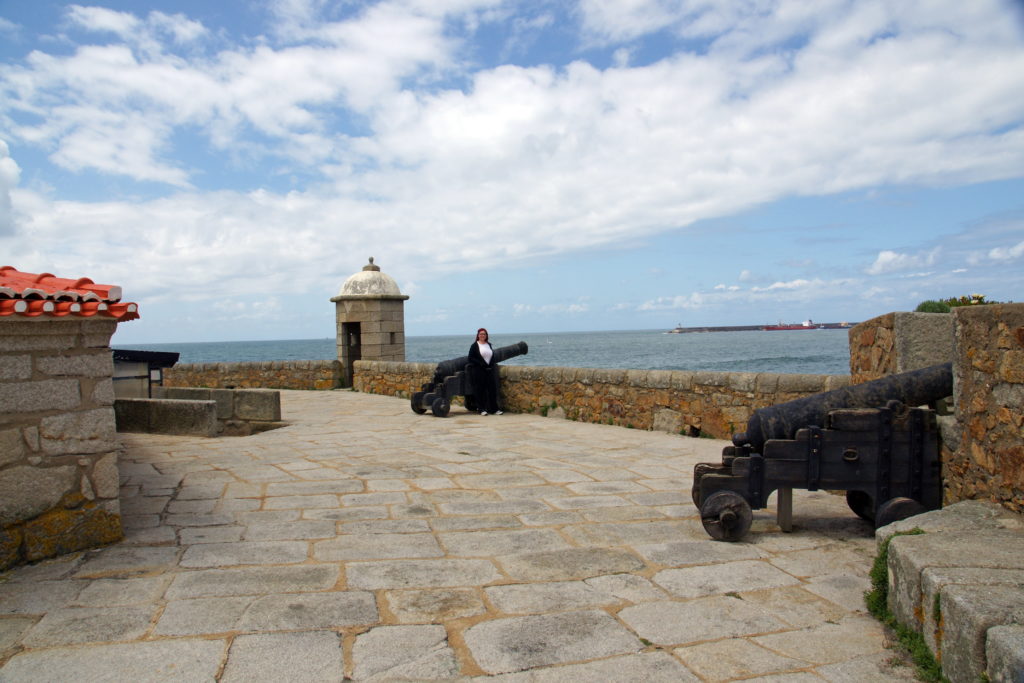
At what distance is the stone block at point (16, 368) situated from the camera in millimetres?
3651

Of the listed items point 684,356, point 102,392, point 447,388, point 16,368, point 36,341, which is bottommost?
point 684,356

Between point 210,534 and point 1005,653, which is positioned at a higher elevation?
point 1005,653

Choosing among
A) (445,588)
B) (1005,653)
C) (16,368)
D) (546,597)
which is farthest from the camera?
(16,368)

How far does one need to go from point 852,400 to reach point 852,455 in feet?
1.05

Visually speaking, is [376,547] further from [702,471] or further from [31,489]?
[702,471]

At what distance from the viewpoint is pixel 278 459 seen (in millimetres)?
6672

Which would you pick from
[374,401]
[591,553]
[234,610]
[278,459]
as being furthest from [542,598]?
[374,401]

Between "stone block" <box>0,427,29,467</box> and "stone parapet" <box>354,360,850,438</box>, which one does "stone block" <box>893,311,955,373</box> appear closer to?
"stone parapet" <box>354,360,850,438</box>

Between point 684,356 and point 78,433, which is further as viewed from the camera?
point 684,356

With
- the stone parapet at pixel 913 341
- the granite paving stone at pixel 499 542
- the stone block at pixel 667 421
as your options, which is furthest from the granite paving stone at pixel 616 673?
the stone block at pixel 667 421

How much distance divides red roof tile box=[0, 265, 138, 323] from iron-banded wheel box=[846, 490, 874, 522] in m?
4.43

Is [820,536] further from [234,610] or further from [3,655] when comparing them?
[3,655]

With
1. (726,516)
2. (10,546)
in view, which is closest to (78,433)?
(10,546)

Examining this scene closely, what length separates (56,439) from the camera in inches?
151
